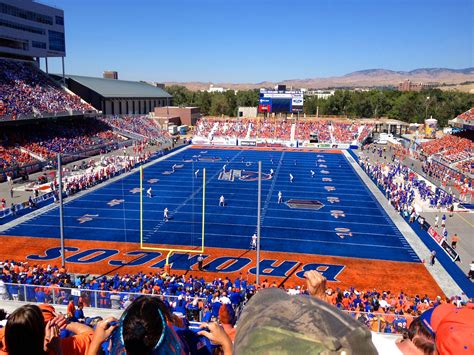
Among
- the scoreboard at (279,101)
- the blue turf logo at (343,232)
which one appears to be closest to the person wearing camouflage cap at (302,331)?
the blue turf logo at (343,232)

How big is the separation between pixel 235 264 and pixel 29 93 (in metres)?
36.7

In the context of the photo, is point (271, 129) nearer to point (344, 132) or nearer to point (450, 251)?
point (344, 132)

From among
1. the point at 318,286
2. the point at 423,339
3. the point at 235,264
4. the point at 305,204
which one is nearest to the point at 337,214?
the point at 305,204

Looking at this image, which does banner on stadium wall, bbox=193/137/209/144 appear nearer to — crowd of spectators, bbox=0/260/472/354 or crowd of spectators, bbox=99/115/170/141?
crowd of spectators, bbox=99/115/170/141

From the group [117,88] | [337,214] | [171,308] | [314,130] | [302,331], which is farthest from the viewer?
[117,88]

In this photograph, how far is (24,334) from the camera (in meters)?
2.22

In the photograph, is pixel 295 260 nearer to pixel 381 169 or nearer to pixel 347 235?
pixel 347 235

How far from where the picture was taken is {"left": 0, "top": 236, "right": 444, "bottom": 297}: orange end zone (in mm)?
16750

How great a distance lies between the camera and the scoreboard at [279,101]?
2324 inches

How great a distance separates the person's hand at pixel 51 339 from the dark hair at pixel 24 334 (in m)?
0.19

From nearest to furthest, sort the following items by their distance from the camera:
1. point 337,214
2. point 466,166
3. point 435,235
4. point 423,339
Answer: point 423,339, point 435,235, point 337,214, point 466,166

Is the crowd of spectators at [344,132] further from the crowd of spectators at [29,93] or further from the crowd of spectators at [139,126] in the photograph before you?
the crowd of spectators at [29,93]

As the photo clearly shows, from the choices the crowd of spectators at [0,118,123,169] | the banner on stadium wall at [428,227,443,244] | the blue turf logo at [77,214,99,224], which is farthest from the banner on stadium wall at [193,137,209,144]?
the banner on stadium wall at [428,227,443,244]

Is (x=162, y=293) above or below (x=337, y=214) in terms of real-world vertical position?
above
